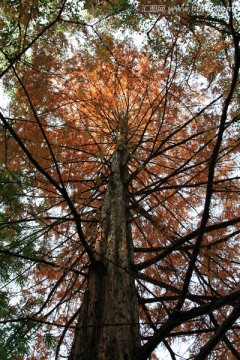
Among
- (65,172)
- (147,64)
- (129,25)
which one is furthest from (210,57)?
(65,172)

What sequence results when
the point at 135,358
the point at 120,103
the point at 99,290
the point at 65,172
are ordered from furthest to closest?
1. the point at 120,103
2. the point at 65,172
3. the point at 99,290
4. the point at 135,358

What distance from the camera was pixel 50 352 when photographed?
163 inches

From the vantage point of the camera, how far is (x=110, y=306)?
233 centimetres

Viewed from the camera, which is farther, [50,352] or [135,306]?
[50,352]

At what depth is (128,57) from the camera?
5.14 meters

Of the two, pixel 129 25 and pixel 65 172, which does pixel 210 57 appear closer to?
pixel 129 25

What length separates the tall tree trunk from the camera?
6.75 ft

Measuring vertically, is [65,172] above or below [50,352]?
above

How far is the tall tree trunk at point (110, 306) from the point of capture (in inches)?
81.0

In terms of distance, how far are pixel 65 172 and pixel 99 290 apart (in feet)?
9.05

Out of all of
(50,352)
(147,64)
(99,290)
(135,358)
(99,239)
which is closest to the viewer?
(135,358)

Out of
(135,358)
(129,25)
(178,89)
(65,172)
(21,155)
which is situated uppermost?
(129,25)

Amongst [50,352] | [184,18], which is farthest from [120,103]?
[50,352]

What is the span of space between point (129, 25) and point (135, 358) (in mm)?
4281
